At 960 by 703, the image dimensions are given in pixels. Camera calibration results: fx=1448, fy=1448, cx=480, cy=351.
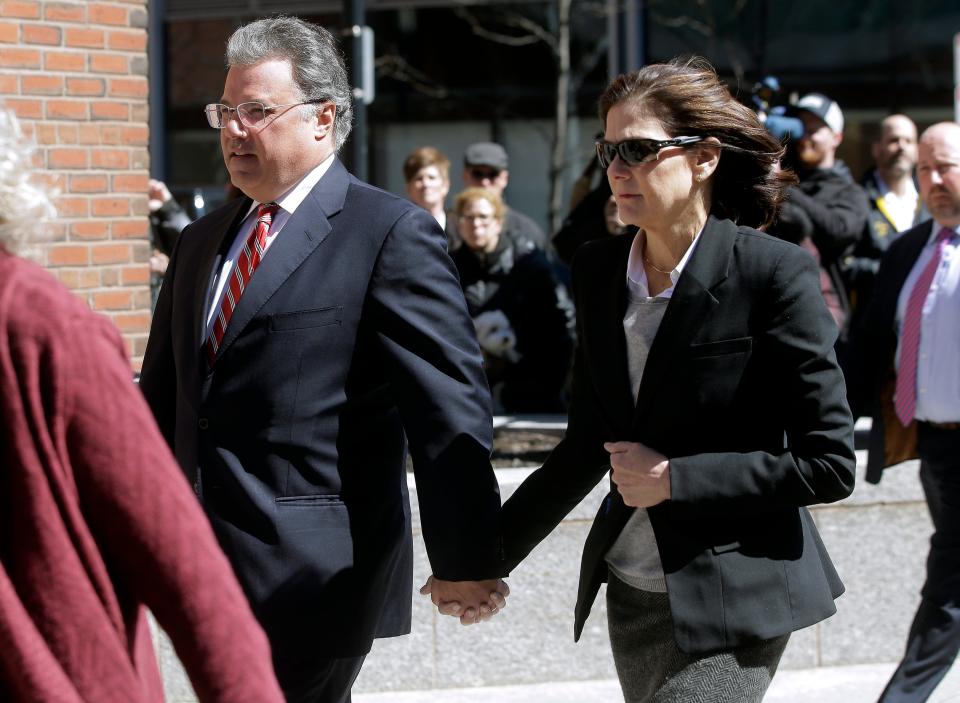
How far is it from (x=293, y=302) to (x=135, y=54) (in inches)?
114

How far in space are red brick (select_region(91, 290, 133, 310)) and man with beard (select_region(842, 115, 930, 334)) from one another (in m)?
3.24

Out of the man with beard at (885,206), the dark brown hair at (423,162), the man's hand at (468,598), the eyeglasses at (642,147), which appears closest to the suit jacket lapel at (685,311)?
the eyeglasses at (642,147)

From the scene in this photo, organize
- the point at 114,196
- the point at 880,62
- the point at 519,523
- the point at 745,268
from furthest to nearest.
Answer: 1. the point at 880,62
2. the point at 114,196
3. the point at 519,523
4. the point at 745,268

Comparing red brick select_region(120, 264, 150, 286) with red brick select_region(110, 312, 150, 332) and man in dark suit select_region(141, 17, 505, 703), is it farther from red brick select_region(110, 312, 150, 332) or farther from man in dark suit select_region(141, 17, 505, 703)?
man in dark suit select_region(141, 17, 505, 703)

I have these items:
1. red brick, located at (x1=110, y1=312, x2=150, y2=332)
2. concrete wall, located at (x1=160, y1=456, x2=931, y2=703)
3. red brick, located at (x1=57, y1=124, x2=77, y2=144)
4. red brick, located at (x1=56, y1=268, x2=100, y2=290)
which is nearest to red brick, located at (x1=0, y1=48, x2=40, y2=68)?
red brick, located at (x1=57, y1=124, x2=77, y2=144)

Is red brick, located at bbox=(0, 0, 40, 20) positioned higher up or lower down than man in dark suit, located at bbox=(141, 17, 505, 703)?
higher up

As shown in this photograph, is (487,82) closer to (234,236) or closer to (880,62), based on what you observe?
(880,62)

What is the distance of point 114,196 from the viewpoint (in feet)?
18.6

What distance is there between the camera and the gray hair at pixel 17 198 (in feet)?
5.91

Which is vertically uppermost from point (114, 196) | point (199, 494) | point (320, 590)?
point (114, 196)

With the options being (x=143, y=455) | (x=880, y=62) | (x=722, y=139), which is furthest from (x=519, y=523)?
(x=880, y=62)

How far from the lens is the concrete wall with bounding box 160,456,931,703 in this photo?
5492 mm

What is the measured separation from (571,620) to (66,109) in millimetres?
2751

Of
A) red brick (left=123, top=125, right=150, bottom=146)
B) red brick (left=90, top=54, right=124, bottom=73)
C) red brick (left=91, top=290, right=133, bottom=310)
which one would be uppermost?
red brick (left=90, top=54, right=124, bottom=73)
